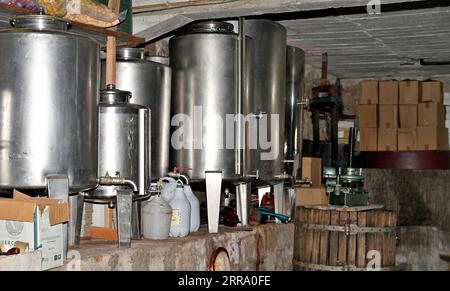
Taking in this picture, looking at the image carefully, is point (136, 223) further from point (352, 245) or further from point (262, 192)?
point (262, 192)

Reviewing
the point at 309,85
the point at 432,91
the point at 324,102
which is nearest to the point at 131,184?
the point at 324,102

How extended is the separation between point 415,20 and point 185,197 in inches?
128

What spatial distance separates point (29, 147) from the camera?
173 inches

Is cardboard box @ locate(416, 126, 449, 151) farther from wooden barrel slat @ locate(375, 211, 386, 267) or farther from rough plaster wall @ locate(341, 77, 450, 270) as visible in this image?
wooden barrel slat @ locate(375, 211, 386, 267)

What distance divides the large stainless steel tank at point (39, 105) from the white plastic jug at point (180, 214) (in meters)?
1.37

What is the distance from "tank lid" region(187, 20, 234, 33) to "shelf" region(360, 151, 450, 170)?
16.3 feet

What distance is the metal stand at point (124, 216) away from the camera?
16.6 ft

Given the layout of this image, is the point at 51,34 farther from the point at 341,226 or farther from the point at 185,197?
the point at 341,226

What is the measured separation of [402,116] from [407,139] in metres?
0.36

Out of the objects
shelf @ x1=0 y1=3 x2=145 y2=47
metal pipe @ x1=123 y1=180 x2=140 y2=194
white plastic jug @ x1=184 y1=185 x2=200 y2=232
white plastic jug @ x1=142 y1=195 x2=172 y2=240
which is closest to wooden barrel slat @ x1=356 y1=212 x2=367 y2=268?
white plastic jug @ x1=184 y1=185 x2=200 y2=232

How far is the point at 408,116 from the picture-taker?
34.6 feet

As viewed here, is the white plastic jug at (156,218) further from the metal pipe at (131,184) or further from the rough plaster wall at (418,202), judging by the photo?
the rough plaster wall at (418,202)

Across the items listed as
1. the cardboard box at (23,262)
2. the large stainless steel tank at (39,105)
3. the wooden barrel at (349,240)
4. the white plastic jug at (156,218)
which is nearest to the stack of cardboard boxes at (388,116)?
the wooden barrel at (349,240)

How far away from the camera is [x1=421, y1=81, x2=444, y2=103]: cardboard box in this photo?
1052cm
